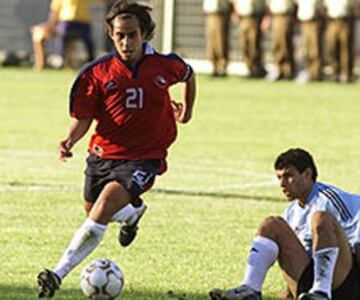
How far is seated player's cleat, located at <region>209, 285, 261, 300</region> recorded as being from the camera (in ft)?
30.9

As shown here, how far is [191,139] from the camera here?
21.8m

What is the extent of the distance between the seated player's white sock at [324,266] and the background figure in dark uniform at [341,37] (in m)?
22.9

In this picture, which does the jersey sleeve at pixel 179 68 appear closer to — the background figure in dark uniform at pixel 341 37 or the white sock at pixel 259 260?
the white sock at pixel 259 260

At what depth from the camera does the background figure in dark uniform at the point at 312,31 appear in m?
32.6

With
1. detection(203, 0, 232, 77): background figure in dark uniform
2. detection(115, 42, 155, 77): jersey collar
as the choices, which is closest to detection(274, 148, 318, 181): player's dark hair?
detection(115, 42, 155, 77): jersey collar

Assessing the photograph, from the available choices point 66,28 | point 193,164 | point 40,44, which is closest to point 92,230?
point 193,164

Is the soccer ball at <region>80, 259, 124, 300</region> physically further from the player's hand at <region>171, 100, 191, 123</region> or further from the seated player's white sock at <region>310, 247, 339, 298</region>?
the player's hand at <region>171, 100, 191, 123</region>

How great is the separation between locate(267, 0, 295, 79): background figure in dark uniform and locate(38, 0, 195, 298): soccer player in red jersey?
21.8m

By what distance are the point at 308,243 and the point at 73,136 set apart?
77.8 inches

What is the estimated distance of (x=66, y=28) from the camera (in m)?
35.4

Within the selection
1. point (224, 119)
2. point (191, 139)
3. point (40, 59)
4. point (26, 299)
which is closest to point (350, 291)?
point (26, 299)

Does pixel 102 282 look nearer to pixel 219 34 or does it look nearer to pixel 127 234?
pixel 127 234

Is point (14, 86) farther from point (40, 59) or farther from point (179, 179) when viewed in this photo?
point (179, 179)

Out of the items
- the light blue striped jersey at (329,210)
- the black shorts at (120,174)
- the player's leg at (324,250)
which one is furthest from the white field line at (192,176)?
the player's leg at (324,250)
